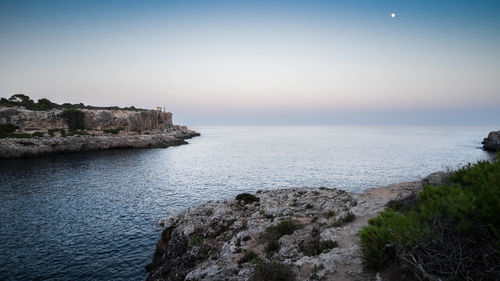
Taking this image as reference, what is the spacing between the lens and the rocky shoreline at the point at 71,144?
68.1m

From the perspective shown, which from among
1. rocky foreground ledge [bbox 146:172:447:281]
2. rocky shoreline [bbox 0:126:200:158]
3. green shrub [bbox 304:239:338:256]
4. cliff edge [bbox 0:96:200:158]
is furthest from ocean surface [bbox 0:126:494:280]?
green shrub [bbox 304:239:338:256]

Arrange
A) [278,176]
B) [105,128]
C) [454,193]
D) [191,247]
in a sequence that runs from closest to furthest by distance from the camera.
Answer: [454,193] < [191,247] < [278,176] < [105,128]

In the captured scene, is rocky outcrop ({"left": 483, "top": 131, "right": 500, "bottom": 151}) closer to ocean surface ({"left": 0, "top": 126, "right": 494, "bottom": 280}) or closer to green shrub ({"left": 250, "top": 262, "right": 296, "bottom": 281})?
ocean surface ({"left": 0, "top": 126, "right": 494, "bottom": 280})

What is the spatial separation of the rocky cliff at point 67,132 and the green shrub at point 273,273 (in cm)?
8693

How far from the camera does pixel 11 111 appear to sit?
261 feet

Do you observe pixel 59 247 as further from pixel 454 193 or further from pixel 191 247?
pixel 454 193

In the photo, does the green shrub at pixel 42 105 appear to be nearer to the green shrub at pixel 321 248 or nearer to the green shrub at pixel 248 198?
the green shrub at pixel 248 198

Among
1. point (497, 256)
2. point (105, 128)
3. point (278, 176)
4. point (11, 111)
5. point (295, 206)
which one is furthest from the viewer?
point (105, 128)

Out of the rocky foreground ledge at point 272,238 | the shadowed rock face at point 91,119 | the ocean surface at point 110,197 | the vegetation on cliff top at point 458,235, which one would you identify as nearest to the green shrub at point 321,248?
the rocky foreground ledge at point 272,238

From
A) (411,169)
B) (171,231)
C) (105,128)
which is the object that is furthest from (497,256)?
(105,128)

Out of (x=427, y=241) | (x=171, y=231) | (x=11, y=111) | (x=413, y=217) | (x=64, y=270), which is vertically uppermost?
(x=11, y=111)

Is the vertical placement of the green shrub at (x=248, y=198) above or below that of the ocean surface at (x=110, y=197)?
above

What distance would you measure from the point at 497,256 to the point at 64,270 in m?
25.7

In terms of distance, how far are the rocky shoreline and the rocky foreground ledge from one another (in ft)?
236
